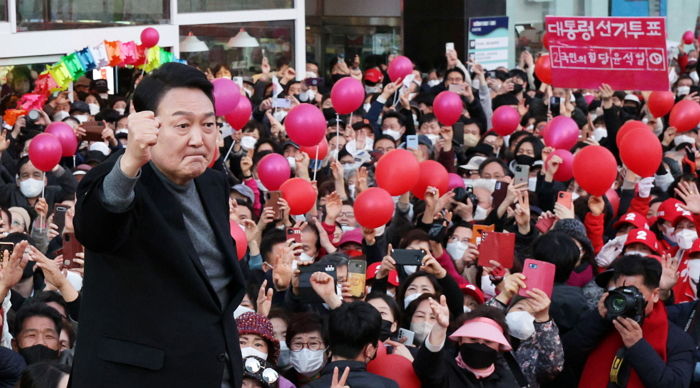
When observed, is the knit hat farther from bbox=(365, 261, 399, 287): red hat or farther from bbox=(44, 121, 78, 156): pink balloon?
bbox=(44, 121, 78, 156): pink balloon

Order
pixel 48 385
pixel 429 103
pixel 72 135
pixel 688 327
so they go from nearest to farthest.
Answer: pixel 48 385 → pixel 688 327 → pixel 72 135 → pixel 429 103

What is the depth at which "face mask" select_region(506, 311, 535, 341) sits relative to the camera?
15.0ft

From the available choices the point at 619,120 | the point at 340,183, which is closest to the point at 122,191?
the point at 340,183

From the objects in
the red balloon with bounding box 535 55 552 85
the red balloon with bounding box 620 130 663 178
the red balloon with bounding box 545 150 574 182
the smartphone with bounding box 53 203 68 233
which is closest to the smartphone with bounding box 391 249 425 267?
the smartphone with bounding box 53 203 68 233

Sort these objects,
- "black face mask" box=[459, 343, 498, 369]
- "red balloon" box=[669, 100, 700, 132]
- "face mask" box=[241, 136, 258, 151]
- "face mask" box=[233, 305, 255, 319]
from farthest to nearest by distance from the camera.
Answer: "red balloon" box=[669, 100, 700, 132], "face mask" box=[241, 136, 258, 151], "face mask" box=[233, 305, 255, 319], "black face mask" box=[459, 343, 498, 369]

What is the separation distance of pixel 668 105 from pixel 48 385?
8181 mm

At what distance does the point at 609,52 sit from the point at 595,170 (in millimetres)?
3094

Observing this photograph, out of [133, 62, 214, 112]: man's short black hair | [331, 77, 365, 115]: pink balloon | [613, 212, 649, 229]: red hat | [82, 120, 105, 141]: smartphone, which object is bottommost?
[613, 212, 649, 229]: red hat

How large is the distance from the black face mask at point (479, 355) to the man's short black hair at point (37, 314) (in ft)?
5.60

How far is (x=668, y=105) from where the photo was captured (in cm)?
1056

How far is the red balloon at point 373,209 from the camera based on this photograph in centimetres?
620

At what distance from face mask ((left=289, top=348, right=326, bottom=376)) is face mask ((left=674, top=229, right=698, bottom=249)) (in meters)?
3.02

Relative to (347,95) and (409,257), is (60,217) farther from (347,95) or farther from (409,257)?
(347,95)

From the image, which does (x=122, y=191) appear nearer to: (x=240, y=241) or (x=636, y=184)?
(x=240, y=241)
